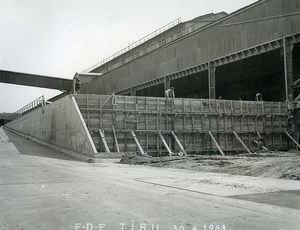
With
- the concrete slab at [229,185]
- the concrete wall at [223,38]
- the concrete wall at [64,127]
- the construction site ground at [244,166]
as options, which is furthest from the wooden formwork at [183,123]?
the concrete slab at [229,185]

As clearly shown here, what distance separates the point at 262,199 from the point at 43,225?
5.62 meters

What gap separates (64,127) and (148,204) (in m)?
23.2

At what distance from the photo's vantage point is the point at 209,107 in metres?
34.0

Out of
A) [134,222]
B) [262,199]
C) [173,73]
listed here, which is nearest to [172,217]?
[134,222]

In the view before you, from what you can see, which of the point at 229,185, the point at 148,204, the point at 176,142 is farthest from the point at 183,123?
the point at 148,204

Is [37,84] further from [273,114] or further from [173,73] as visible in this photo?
[273,114]

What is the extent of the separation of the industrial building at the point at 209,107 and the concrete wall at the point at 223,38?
10cm

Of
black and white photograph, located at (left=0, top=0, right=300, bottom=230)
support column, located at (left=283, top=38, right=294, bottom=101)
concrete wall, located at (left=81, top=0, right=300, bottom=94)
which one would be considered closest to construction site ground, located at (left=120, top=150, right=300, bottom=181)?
black and white photograph, located at (left=0, top=0, right=300, bottom=230)

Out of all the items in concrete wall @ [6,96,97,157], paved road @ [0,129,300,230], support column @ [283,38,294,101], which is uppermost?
support column @ [283,38,294,101]

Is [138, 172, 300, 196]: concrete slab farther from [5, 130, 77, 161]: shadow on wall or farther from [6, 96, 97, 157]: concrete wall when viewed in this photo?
[5, 130, 77, 161]: shadow on wall

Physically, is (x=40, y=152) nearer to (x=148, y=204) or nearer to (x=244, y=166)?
(x=244, y=166)

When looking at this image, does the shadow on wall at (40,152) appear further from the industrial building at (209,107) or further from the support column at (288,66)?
the support column at (288,66)

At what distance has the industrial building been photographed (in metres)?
29.3

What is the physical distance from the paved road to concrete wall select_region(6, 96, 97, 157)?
529 inches
